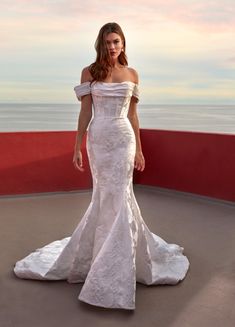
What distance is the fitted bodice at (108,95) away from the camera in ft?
9.86

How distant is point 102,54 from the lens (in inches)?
116

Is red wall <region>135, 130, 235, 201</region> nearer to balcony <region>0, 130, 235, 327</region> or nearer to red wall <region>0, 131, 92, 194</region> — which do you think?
balcony <region>0, 130, 235, 327</region>

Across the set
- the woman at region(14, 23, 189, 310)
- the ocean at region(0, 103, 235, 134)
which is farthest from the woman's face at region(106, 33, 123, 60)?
the ocean at region(0, 103, 235, 134)

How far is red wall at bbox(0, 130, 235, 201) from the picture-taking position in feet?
18.6

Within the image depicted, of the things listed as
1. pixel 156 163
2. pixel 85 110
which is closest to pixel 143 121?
pixel 156 163

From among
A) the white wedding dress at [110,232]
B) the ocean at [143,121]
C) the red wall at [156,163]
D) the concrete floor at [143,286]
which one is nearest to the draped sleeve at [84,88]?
the white wedding dress at [110,232]

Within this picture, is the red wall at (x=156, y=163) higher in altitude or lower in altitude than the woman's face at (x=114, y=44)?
lower

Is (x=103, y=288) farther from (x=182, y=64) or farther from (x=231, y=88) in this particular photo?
(x=231, y=88)

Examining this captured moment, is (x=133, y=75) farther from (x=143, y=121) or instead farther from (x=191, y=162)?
(x=143, y=121)

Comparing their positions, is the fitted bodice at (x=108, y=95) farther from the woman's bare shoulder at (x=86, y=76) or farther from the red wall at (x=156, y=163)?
the red wall at (x=156, y=163)

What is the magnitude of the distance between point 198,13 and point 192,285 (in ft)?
85.6

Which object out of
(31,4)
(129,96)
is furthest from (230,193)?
(31,4)

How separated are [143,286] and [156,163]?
323cm

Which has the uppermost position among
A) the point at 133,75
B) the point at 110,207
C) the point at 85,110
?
the point at 133,75
